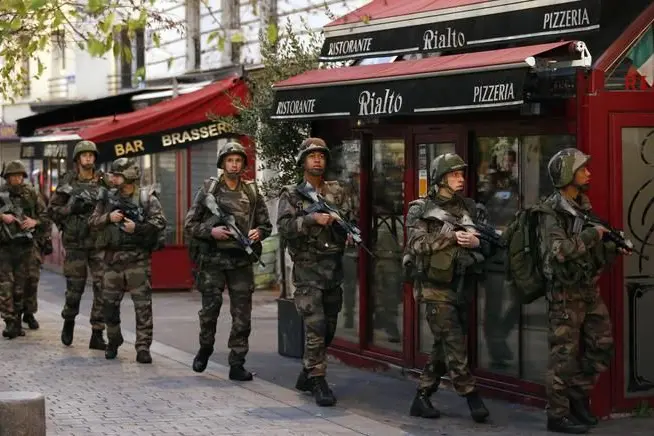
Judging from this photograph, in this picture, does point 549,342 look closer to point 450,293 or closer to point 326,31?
point 450,293

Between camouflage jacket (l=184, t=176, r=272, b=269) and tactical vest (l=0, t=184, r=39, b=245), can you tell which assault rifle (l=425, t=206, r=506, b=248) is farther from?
tactical vest (l=0, t=184, r=39, b=245)

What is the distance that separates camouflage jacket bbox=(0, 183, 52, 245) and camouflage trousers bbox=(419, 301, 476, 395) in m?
6.26

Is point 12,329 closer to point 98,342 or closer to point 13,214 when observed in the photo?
point 13,214

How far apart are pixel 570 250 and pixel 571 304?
41 cm

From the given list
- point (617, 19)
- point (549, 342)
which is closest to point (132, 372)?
point (549, 342)

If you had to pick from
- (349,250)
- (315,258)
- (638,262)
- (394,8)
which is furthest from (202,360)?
(638,262)

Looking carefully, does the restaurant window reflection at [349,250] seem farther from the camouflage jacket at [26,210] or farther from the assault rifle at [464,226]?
the camouflage jacket at [26,210]

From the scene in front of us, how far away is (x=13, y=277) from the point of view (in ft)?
48.8

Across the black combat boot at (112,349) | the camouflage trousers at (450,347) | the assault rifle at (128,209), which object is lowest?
the black combat boot at (112,349)

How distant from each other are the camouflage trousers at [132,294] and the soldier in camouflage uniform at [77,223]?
2.44ft

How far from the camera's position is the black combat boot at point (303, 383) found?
10656 millimetres

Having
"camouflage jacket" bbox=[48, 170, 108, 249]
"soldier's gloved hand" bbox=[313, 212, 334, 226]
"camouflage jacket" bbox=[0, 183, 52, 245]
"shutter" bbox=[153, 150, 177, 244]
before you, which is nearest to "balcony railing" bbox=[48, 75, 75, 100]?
"shutter" bbox=[153, 150, 177, 244]

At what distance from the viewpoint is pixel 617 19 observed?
32.1 ft

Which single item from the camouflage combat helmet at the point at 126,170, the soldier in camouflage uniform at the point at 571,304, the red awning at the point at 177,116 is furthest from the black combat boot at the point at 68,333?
the soldier in camouflage uniform at the point at 571,304
